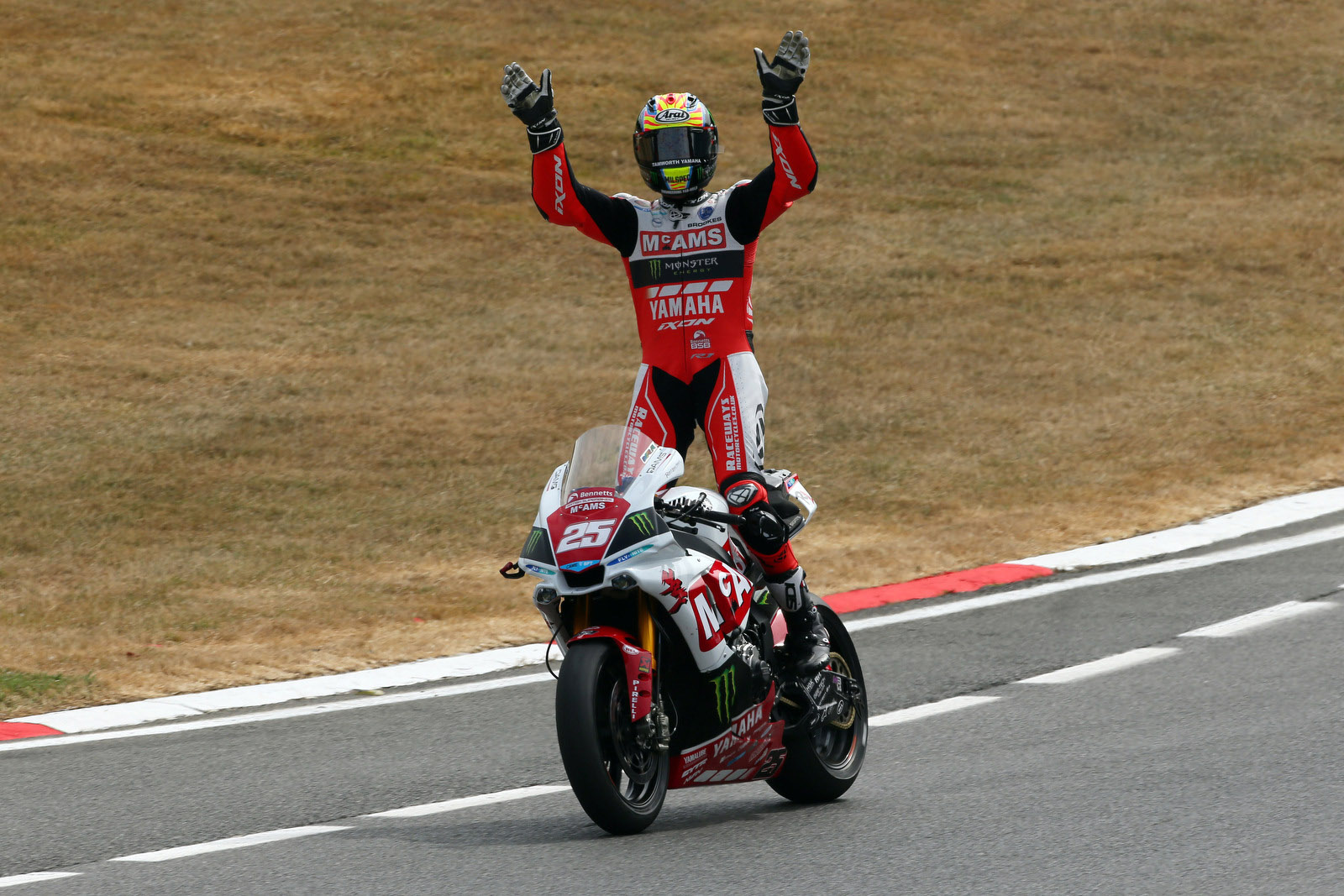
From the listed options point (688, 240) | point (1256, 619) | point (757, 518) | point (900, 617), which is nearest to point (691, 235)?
point (688, 240)

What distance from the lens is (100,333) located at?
20.0m

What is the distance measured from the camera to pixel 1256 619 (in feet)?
33.7

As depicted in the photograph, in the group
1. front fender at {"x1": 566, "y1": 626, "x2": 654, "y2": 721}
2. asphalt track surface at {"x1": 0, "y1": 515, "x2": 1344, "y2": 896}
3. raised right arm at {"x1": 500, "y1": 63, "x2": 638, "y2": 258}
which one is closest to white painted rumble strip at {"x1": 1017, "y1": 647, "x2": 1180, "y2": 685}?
asphalt track surface at {"x1": 0, "y1": 515, "x2": 1344, "y2": 896}

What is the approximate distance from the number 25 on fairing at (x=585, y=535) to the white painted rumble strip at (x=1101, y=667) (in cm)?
393

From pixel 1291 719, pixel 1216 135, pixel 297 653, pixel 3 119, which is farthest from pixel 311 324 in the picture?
pixel 1216 135

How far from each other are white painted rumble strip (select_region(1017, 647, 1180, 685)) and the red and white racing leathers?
283 cm

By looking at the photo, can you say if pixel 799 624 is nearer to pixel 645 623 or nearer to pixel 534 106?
pixel 645 623

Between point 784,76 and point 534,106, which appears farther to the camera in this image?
point 534,106

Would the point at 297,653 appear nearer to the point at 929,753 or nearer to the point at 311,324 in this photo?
the point at 929,753

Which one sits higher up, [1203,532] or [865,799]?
[865,799]

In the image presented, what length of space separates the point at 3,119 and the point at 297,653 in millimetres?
18894

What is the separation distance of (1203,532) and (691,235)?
7341 millimetres

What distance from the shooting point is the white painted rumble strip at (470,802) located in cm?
672

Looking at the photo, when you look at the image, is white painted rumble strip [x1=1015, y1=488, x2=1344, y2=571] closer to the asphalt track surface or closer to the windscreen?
the asphalt track surface
